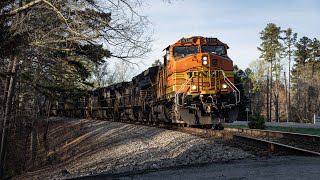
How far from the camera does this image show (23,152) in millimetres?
33344

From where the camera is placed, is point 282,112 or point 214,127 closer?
point 214,127

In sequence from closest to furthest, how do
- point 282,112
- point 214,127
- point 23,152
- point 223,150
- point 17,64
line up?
1. point 223,150
2. point 17,64
3. point 214,127
4. point 23,152
5. point 282,112

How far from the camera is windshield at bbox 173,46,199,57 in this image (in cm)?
1834

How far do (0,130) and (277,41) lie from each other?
61842mm

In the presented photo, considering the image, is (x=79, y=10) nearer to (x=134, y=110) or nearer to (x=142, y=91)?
(x=142, y=91)

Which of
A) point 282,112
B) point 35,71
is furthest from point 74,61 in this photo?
point 282,112

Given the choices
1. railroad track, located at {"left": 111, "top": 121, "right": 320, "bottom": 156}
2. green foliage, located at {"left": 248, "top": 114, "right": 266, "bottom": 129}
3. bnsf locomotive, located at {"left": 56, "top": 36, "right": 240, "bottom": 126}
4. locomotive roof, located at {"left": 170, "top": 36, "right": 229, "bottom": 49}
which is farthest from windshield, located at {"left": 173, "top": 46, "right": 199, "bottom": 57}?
green foliage, located at {"left": 248, "top": 114, "right": 266, "bottom": 129}

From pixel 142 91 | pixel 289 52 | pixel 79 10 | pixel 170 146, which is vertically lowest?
pixel 170 146

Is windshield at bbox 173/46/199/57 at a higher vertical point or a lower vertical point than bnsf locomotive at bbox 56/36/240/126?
higher

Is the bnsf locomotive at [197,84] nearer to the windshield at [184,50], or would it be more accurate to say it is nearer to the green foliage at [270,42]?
the windshield at [184,50]

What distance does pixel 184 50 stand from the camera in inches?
728

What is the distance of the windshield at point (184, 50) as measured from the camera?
18.3 m

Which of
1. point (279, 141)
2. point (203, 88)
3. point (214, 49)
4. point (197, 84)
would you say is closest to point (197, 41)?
point (214, 49)

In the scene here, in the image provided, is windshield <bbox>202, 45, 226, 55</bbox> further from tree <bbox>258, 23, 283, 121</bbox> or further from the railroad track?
tree <bbox>258, 23, 283, 121</bbox>
